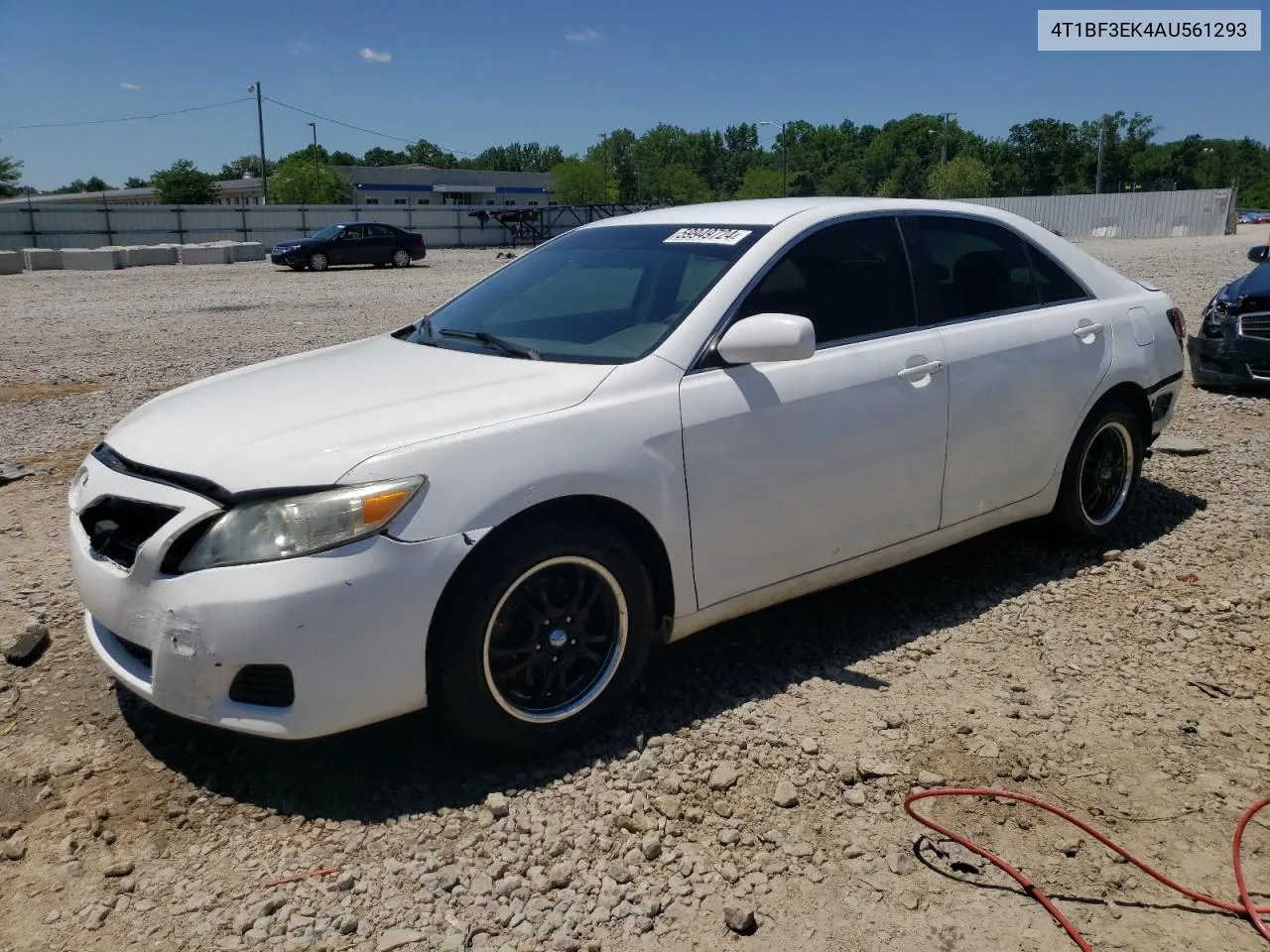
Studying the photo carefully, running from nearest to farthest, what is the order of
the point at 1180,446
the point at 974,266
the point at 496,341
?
the point at 496,341, the point at 974,266, the point at 1180,446

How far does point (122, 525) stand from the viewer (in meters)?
3.10

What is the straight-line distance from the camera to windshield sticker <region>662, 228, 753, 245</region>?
3.88 m

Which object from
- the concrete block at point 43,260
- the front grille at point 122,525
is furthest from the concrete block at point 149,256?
the front grille at point 122,525

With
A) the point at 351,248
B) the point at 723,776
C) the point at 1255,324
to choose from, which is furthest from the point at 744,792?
the point at 351,248

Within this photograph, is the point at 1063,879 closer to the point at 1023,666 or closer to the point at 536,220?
the point at 1023,666

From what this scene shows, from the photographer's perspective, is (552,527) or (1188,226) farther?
(1188,226)

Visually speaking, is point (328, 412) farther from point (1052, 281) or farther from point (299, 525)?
point (1052, 281)

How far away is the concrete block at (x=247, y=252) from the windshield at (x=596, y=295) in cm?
3603

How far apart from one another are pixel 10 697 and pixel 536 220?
47.6 meters

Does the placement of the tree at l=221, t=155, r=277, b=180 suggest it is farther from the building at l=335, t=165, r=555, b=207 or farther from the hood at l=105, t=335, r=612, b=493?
the hood at l=105, t=335, r=612, b=493

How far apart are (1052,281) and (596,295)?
220cm

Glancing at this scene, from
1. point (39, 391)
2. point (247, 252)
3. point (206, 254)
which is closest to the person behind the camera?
point (39, 391)

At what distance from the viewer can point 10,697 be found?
3.73 meters

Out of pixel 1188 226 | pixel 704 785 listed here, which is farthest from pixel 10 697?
pixel 1188 226
